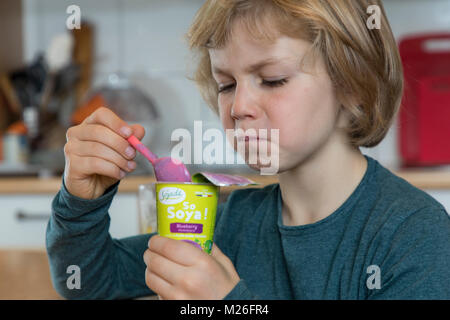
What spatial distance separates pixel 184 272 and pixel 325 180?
32cm

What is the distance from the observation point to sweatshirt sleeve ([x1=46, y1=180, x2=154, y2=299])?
2.47ft

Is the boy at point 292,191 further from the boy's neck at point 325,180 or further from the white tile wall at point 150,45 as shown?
the white tile wall at point 150,45

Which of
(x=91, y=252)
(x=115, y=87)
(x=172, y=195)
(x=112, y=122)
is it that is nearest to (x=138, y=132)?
(x=112, y=122)

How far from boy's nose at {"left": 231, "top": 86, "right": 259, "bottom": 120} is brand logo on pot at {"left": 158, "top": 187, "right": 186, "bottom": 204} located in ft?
0.56

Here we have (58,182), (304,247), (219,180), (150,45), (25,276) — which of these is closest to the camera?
(219,180)

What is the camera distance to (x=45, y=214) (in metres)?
1.79

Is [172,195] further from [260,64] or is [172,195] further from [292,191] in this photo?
[292,191]

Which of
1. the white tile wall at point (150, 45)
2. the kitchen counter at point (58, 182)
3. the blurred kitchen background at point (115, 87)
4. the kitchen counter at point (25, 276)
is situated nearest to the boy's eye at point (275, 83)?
the kitchen counter at point (25, 276)

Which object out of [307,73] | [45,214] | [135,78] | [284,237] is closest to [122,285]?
[284,237]

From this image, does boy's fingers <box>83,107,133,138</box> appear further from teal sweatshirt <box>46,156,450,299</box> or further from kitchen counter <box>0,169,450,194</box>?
kitchen counter <box>0,169,450,194</box>

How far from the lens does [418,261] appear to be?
0.62 metres

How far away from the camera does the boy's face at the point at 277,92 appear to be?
0.67 metres

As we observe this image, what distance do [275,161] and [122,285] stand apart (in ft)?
1.08

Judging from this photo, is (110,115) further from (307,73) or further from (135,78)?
(135,78)
